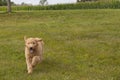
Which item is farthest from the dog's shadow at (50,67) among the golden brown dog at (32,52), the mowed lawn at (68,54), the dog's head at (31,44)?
the dog's head at (31,44)

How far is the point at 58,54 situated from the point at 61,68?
87.3 inches

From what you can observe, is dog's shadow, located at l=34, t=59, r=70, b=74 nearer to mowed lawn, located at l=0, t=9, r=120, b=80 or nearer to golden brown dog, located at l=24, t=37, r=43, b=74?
mowed lawn, located at l=0, t=9, r=120, b=80

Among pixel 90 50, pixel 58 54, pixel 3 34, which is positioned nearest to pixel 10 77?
pixel 58 54

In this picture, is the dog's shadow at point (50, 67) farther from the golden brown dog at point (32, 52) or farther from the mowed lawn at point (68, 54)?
the golden brown dog at point (32, 52)

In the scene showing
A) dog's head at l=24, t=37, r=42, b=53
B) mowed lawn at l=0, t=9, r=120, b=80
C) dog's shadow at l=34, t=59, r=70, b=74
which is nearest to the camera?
dog's head at l=24, t=37, r=42, b=53

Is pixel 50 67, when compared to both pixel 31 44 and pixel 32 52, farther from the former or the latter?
pixel 31 44

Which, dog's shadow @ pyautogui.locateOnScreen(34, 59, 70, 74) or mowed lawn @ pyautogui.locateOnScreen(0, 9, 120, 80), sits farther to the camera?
dog's shadow @ pyautogui.locateOnScreen(34, 59, 70, 74)

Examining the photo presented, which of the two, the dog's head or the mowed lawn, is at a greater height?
the dog's head

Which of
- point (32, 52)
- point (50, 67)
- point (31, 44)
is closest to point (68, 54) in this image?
point (50, 67)

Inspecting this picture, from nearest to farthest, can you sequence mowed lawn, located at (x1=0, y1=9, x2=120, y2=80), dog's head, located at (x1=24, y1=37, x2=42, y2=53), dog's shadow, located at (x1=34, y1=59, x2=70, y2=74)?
dog's head, located at (x1=24, y1=37, x2=42, y2=53) < mowed lawn, located at (x1=0, y1=9, x2=120, y2=80) < dog's shadow, located at (x1=34, y1=59, x2=70, y2=74)

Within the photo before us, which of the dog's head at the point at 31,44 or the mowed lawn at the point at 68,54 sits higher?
the dog's head at the point at 31,44

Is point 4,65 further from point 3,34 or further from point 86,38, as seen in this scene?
point 3,34

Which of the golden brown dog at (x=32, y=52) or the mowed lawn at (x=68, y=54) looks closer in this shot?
the golden brown dog at (x=32, y=52)

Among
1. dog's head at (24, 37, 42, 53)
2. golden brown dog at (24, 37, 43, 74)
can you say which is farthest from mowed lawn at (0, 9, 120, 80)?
dog's head at (24, 37, 42, 53)
